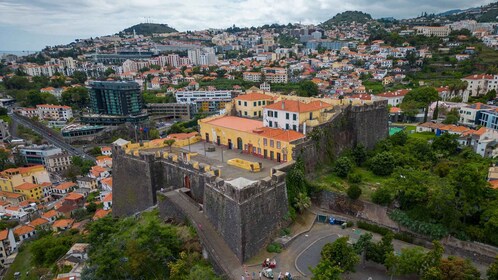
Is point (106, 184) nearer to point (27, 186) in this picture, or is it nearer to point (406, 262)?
point (27, 186)

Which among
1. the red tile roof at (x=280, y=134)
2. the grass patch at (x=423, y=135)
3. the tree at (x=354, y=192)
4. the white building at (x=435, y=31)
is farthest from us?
the white building at (x=435, y=31)

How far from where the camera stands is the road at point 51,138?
67000 mm

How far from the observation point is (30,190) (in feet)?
168

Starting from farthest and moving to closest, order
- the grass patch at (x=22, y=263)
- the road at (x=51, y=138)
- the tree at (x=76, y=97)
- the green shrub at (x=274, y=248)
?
the tree at (x=76, y=97) → the road at (x=51, y=138) → the grass patch at (x=22, y=263) → the green shrub at (x=274, y=248)

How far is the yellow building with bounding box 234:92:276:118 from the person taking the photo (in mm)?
35812

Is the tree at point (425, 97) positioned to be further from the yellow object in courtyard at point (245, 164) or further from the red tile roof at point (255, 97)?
the yellow object in courtyard at point (245, 164)

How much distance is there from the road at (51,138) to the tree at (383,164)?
5249cm

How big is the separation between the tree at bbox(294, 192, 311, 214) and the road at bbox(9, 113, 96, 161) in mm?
50980

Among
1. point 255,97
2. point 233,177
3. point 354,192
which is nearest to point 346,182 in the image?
point 354,192

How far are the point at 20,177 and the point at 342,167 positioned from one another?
4888 centimetres

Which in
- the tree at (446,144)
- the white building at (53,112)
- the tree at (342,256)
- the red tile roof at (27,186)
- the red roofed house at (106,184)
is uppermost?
the tree at (446,144)

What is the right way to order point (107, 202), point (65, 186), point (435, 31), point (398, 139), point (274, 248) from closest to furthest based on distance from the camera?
point (274, 248)
point (398, 139)
point (107, 202)
point (65, 186)
point (435, 31)

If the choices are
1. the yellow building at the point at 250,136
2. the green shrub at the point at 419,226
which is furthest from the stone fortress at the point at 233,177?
the green shrub at the point at 419,226

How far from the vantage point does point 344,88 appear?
76062 millimetres
